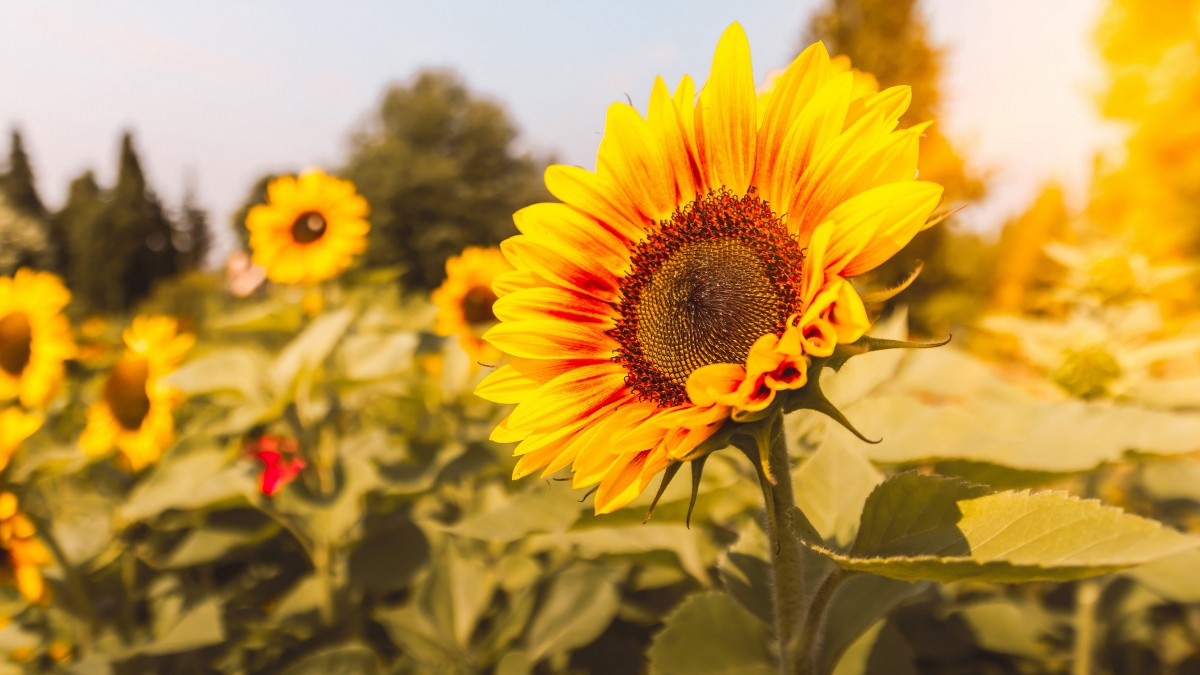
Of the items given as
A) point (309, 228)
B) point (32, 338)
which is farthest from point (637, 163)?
point (32, 338)

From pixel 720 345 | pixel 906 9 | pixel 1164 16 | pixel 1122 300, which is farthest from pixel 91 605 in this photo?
pixel 906 9

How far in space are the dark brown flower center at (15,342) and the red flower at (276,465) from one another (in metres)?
1.07

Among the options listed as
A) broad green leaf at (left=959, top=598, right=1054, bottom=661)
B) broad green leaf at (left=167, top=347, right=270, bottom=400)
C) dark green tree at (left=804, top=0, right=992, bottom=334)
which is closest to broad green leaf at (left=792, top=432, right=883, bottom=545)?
broad green leaf at (left=959, top=598, right=1054, bottom=661)

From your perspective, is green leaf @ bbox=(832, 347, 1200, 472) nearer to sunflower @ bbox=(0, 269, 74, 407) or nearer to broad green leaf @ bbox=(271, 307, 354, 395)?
broad green leaf @ bbox=(271, 307, 354, 395)

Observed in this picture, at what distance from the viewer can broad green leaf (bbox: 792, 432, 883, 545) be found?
987mm

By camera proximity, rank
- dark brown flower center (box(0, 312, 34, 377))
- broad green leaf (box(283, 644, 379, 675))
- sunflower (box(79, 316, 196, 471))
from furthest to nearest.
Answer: dark brown flower center (box(0, 312, 34, 377)), sunflower (box(79, 316, 196, 471)), broad green leaf (box(283, 644, 379, 675))

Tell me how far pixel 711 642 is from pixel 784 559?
309 mm

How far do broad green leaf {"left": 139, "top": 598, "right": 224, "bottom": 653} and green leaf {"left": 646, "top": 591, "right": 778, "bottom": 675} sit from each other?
1249mm

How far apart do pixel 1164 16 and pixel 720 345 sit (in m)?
13.9

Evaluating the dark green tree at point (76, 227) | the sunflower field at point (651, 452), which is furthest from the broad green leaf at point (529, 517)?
the dark green tree at point (76, 227)

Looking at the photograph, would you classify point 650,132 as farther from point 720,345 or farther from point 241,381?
point 241,381

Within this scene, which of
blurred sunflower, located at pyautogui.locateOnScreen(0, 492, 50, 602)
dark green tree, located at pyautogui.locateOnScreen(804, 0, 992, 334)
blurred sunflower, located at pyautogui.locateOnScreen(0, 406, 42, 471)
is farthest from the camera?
dark green tree, located at pyautogui.locateOnScreen(804, 0, 992, 334)

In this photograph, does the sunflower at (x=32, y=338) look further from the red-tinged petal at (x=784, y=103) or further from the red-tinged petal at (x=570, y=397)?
the red-tinged petal at (x=784, y=103)

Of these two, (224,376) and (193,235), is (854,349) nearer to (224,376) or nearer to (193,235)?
(224,376)
